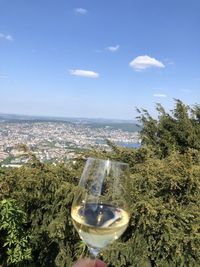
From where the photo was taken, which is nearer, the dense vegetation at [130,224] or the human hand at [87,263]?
the human hand at [87,263]

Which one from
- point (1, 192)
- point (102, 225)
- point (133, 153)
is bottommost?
point (1, 192)

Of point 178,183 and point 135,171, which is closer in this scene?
point 178,183

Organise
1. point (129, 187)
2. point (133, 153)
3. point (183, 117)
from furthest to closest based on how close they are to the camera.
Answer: point (183, 117)
point (133, 153)
point (129, 187)

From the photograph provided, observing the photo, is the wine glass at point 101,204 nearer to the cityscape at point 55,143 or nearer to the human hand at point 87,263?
the human hand at point 87,263

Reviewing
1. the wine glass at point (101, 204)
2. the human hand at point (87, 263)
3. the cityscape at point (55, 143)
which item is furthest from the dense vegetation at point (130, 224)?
the human hand at point (87, 263)

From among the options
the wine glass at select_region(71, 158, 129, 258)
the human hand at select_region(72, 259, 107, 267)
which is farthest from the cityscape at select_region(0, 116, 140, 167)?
the human hand at select_region(72, 259, 107, 267)

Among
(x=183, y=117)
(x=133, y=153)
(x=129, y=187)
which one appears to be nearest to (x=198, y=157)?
(x=133, y=153)

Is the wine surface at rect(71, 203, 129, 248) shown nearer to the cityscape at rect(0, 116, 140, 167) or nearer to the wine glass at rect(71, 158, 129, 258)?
the wine glass at rect(71, 158, 129, 258)

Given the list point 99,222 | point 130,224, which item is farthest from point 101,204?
point 130,224

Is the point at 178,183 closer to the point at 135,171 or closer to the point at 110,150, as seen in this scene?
the point at 135,171
